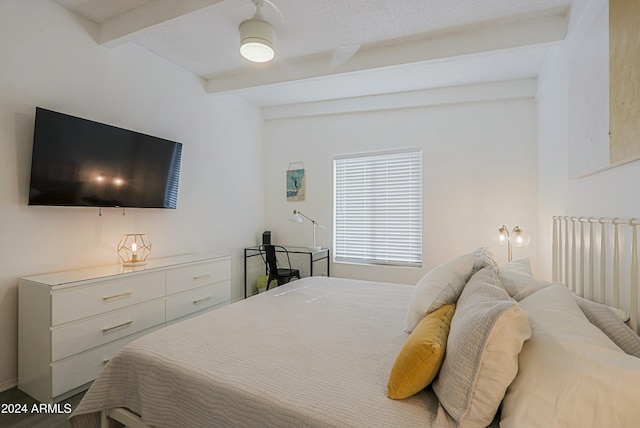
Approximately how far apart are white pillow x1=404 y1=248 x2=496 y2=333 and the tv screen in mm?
2492

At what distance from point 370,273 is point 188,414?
10.2 ft

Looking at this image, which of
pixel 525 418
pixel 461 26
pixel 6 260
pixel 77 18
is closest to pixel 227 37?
pixel 77 18

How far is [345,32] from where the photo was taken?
8.44 ft

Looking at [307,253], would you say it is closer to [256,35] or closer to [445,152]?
[445,152]

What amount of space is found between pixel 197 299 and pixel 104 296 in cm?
87

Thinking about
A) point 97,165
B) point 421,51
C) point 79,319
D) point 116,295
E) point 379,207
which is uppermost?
point 421,51

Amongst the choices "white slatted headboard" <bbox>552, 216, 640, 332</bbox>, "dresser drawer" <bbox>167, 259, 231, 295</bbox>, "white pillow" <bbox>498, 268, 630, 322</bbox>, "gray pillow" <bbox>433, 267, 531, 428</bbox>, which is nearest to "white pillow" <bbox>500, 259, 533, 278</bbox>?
"white pillow" <bbox>498, 268, 630, 322</bbox>

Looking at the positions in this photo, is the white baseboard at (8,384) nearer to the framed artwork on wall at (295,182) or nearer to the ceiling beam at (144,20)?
the ceiling beam at (144,20)

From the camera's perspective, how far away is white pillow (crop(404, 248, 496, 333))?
58.7 inches

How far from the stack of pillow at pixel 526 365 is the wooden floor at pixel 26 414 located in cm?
207

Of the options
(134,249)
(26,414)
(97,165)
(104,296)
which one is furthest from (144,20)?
(26,414)

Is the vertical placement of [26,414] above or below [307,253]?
below

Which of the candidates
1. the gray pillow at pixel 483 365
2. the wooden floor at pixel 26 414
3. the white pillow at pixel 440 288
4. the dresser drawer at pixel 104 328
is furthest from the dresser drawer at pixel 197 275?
the gray pillow at pixel 483 365

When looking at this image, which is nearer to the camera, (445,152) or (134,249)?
(134,249)
